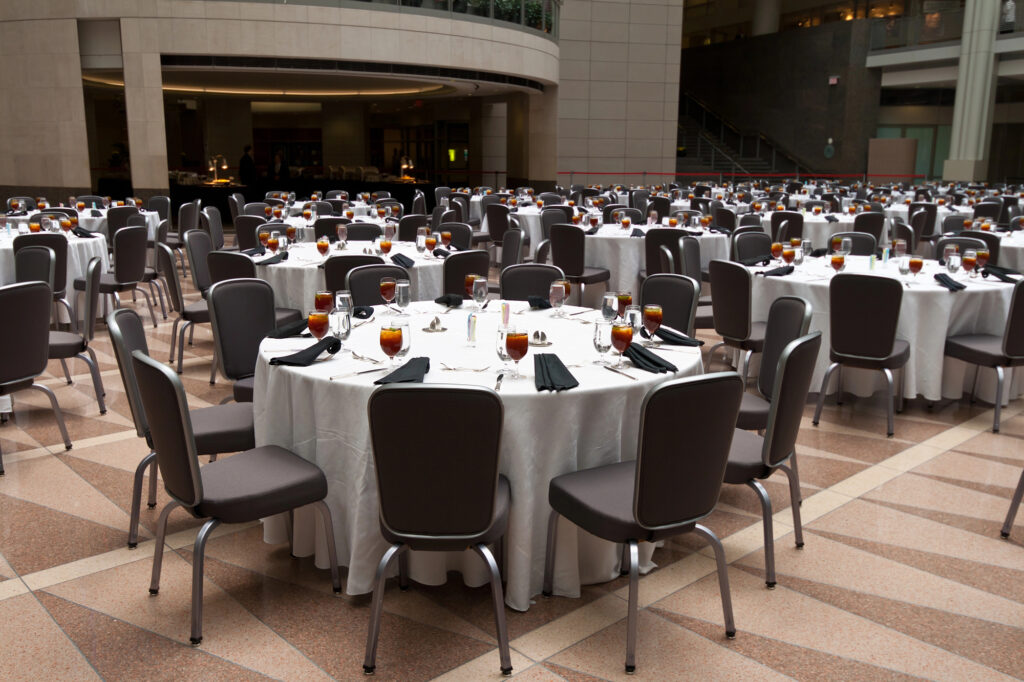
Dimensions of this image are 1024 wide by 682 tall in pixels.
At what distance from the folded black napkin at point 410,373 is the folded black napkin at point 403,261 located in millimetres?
2831

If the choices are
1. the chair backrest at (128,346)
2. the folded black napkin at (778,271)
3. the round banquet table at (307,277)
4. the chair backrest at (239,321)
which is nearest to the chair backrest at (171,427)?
the chair backrest at (128,346)

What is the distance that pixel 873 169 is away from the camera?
22.1 metres

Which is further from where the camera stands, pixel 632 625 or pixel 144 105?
pixel 144 105

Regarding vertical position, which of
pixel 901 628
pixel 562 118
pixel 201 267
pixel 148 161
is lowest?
pixel 901 628

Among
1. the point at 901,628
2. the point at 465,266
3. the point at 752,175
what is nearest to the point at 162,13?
the point at 465,266

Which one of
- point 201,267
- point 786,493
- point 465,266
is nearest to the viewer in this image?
point 786,493

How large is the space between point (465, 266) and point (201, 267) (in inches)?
84.7

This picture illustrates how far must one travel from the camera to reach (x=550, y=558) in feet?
9.92

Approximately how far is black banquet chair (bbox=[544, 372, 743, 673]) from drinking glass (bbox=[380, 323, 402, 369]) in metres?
0.81

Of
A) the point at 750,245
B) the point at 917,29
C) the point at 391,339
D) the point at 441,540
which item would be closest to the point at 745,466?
the point at 441,540

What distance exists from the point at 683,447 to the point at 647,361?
0.73 m

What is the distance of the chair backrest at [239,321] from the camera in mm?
4059

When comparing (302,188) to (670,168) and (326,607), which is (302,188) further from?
(326,607)

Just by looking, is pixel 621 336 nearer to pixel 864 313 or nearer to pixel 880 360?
pixel 864 313
